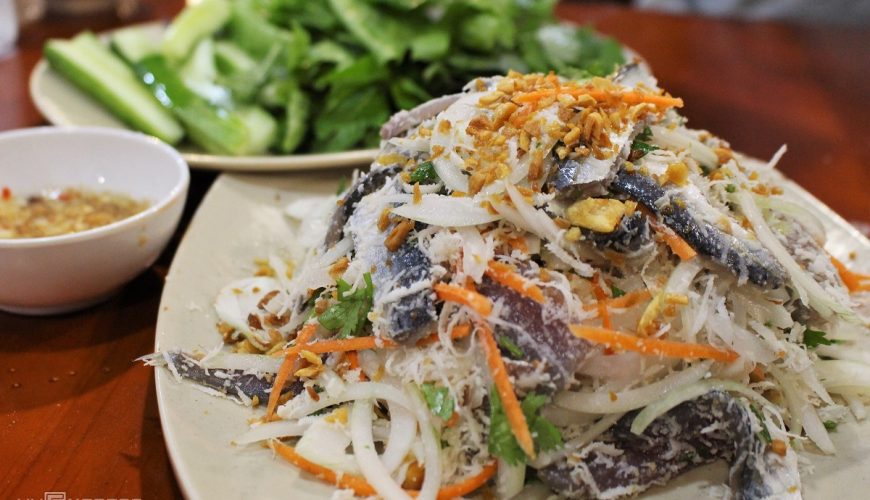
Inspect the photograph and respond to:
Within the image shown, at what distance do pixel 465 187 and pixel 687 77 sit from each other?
3405 mm

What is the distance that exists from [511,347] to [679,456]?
0.51 meters

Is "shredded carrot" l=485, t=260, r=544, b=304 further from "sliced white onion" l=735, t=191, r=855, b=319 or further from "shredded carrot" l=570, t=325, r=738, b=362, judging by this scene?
"sliced white onion" l=735, t=191, r=855, b=319

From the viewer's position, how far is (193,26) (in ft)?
13.8

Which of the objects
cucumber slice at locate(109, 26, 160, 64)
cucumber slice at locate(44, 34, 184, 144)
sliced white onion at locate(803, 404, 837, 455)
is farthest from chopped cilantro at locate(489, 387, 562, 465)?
cucumber slice at locate(109, 26, 160, 64)

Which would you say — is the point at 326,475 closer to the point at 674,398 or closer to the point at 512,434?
the point at 512,434

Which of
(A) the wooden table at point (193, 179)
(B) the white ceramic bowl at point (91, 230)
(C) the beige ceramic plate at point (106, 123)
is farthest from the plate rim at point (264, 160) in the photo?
(B) the white ceramic bowl at point (91, 230)

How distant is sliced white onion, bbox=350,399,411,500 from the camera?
5.22 feet

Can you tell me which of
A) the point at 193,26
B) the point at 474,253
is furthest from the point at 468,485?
the point at 193,26

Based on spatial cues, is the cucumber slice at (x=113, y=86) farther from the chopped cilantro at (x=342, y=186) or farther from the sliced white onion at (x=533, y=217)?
the sliced white onion at (x=533, y=217)

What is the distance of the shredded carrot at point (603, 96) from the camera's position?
6.40 ft

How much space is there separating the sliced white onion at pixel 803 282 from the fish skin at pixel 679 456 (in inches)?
15.6

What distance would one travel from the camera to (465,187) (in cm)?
187

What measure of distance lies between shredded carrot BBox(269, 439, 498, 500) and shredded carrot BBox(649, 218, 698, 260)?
69cm

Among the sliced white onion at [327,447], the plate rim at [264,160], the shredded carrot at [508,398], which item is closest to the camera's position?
the shredded carrot at [508,398]
